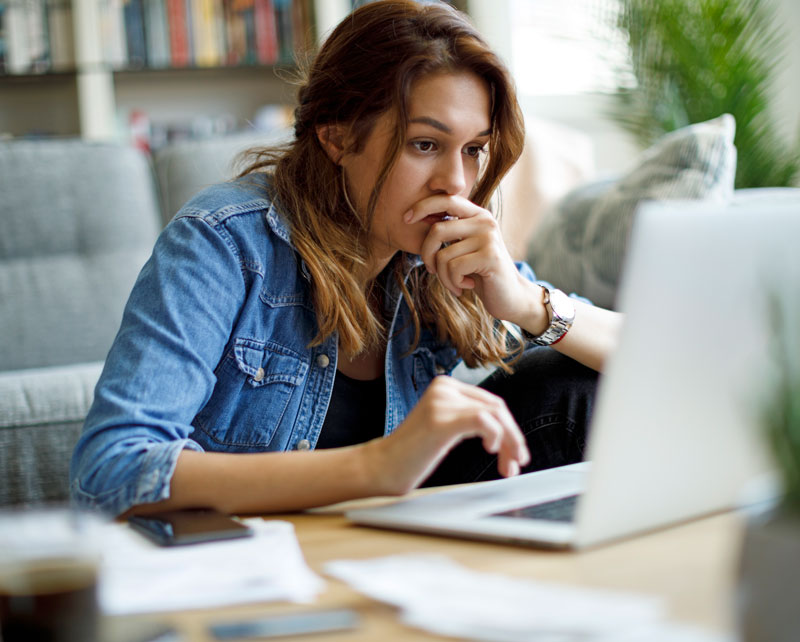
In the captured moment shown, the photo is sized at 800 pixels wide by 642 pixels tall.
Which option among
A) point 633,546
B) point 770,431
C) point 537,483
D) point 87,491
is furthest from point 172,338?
point 770,431

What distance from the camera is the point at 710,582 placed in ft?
1.91

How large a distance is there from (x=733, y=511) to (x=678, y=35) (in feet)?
7.40

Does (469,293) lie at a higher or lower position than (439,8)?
lower

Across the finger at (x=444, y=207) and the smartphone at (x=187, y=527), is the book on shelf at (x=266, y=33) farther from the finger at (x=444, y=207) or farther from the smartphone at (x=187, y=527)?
the smartphone at (x=187, y=527)

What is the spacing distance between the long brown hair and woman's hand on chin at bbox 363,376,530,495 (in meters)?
0.42

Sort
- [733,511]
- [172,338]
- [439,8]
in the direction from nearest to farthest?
[733,511]
[172,338]
[439,8]

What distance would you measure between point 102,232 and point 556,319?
141 cm

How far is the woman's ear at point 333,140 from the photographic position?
1321 mm

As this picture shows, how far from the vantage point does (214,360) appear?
3.55 ft

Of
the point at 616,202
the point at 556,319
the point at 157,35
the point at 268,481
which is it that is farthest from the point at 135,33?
the point at 268,481

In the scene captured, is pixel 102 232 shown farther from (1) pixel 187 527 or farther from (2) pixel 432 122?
(1) pixel 187 527

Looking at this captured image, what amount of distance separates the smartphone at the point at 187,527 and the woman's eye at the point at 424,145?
0.60m

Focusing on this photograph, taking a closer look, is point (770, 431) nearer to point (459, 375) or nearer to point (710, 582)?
point (710, 582)

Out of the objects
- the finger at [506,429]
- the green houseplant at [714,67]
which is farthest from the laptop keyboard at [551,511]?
the green houseplant at [714,67]
